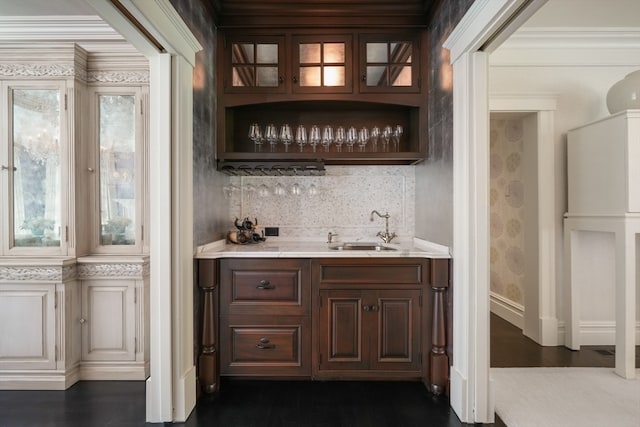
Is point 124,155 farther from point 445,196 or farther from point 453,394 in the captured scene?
point 453,394

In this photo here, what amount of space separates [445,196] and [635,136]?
5.07ft

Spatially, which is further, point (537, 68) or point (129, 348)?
point (537, 68)

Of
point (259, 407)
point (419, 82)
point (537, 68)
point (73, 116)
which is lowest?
point (259, 407)

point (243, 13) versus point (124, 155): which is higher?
point (243, 13)

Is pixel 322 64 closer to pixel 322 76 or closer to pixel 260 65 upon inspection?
pixel 322 76

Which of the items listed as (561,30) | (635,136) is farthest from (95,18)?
(635,136)

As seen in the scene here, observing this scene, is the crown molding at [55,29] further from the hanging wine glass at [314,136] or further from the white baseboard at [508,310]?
the white baseboard at [508,310]

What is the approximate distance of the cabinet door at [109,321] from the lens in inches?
102

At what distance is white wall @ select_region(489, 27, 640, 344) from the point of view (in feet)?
10.5

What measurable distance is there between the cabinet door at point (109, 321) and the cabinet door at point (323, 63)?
6.63 ft

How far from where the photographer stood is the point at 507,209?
412 centimetres

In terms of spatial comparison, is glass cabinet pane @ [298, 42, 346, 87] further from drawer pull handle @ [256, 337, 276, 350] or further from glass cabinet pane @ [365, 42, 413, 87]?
drawer pull handle @ [256, 337, 276, 350]

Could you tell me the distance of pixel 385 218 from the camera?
10.3ft

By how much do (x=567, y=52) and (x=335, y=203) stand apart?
2.56 metres
